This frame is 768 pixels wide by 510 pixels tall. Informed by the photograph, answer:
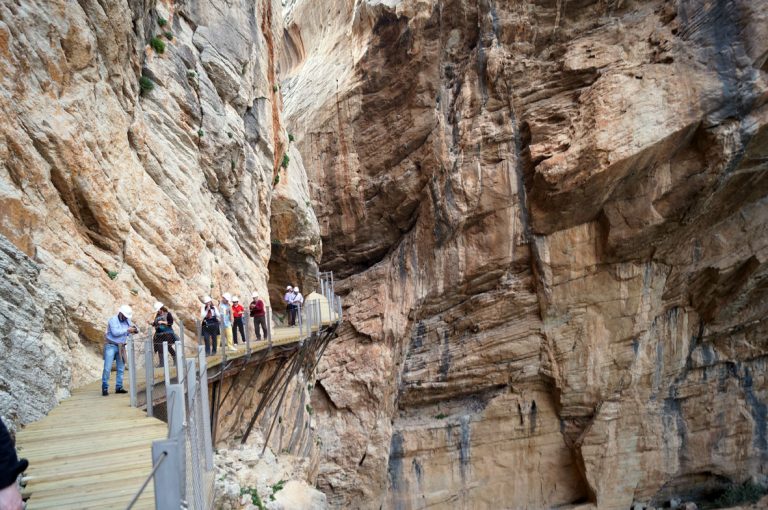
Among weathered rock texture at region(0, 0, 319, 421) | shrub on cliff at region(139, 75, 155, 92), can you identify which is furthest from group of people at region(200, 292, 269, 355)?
shrub on cliff at region(139, 75, 155, 92)

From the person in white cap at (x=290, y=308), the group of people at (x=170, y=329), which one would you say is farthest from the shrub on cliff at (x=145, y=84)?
the person in white cap at (x=290, y=308)

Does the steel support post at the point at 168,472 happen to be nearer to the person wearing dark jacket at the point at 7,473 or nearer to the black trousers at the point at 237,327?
the person wearing dark jacket at the point at 7,473

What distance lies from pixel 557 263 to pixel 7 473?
18.8 m

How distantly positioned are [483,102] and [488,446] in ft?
45.3

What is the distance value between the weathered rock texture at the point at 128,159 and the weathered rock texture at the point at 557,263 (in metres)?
7.32

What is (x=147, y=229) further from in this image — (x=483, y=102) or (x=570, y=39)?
(x=570, y=39)

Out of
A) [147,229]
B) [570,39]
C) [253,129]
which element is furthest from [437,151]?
[147,229]

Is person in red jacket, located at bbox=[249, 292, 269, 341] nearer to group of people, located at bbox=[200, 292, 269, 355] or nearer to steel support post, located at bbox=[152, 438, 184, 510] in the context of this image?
group of people, located at bbox=[200, 292, 269, 355]

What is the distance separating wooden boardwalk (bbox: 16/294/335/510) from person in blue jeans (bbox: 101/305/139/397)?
468 mm

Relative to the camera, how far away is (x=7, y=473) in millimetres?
1938

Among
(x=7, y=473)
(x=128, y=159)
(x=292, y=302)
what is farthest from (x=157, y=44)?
(x=7, y=473)

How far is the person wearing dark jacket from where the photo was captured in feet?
6.33

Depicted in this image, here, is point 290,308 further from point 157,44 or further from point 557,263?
point 557,263

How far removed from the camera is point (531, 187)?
18594mm
